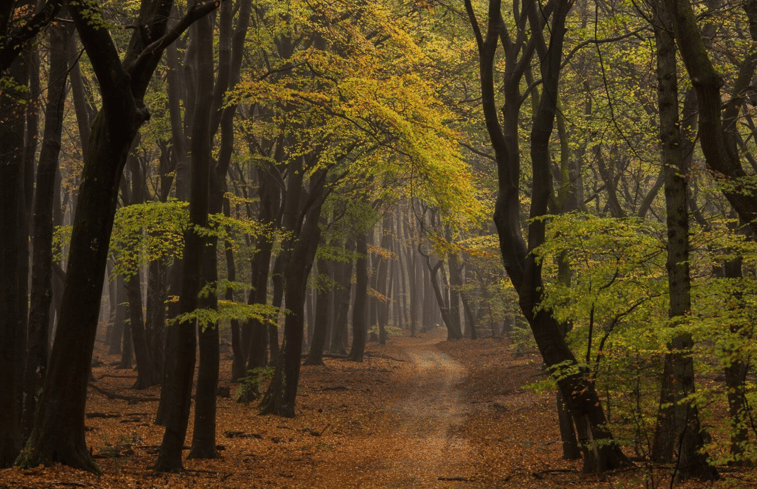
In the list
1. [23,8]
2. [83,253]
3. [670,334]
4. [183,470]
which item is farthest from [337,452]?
[23,8]

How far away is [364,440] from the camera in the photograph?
15.9 meters

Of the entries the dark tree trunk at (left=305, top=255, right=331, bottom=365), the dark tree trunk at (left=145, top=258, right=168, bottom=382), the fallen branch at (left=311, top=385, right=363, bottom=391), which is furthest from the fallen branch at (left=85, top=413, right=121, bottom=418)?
the dark tree trunk at (left=305, top=255, right=331, bottom=365)

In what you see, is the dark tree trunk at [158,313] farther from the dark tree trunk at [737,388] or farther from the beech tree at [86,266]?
the dark tree trunk at [737,388]

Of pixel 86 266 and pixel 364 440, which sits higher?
pixel 86 266

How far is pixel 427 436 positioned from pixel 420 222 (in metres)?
5.73

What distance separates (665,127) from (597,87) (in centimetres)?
1143

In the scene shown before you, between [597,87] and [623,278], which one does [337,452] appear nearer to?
[623,278]

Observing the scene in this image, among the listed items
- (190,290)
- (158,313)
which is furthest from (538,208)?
(158,313)

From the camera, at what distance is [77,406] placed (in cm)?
823

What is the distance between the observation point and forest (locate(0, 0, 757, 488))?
7.77 meters

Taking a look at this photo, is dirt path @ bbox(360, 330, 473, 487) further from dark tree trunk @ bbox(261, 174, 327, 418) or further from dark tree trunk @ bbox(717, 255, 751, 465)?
dark tree trunk @ bbox(717, 255, 751, 465)

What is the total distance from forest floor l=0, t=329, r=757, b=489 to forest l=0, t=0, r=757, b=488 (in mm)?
105

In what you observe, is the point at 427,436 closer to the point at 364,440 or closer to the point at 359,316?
the point at 364,440

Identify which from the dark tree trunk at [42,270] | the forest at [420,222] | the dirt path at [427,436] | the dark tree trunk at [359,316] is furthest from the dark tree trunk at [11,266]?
the dark tree trunk at [359,316]
